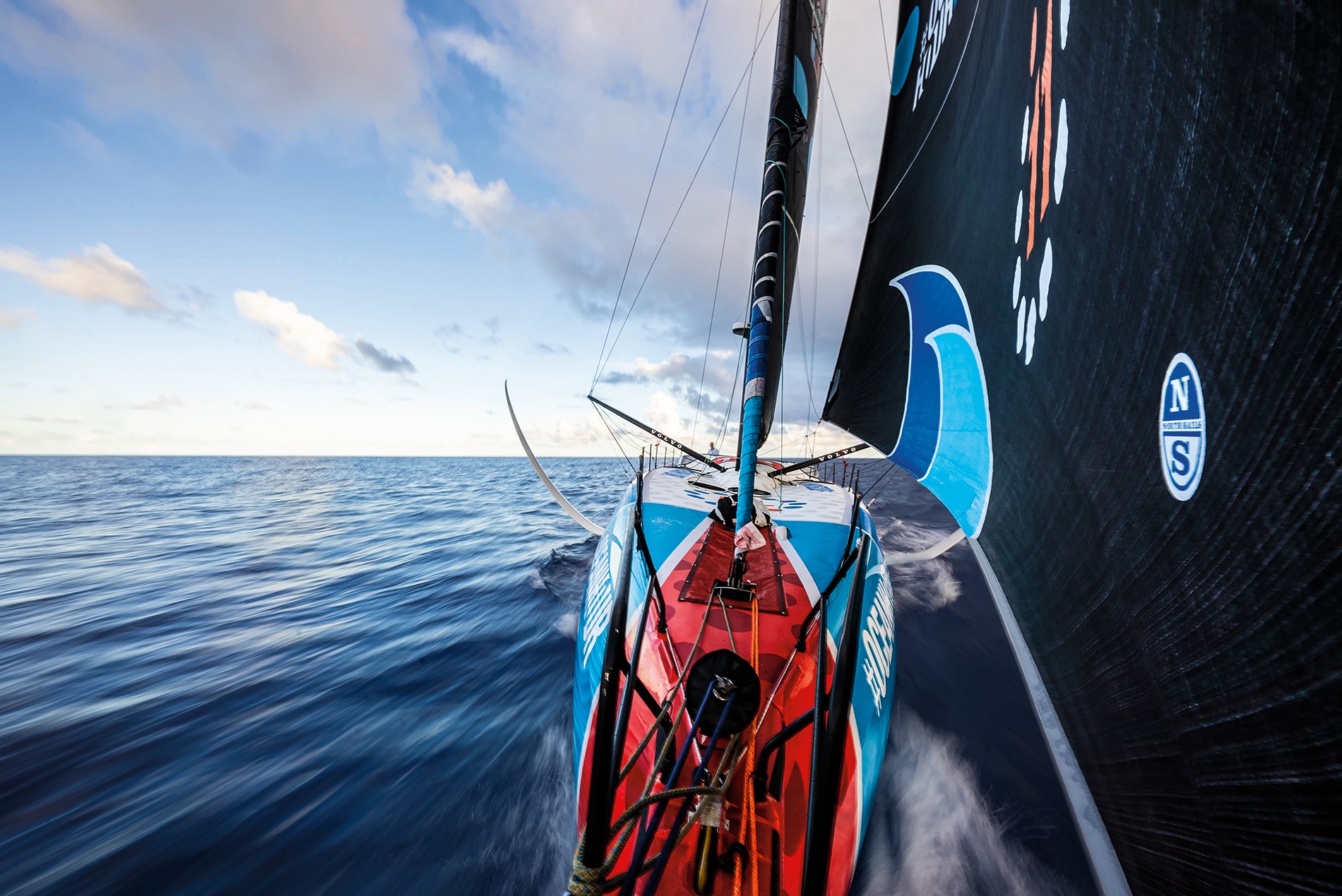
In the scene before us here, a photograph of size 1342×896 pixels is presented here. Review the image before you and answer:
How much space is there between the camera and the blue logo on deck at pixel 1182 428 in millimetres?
647

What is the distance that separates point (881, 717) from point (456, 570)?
22.4 ft

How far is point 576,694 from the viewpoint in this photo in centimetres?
286

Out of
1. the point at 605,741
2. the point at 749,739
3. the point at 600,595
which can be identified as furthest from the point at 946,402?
the point at 600,595

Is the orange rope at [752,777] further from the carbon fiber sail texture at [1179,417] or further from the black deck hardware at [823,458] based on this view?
the black deck hardware at [823,458]

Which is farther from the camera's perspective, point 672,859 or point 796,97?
point 796,97

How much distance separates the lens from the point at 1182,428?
2.26 feet

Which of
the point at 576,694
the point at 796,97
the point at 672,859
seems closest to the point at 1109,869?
the point at 672,859

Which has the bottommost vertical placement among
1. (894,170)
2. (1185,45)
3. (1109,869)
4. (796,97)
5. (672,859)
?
(672,859)

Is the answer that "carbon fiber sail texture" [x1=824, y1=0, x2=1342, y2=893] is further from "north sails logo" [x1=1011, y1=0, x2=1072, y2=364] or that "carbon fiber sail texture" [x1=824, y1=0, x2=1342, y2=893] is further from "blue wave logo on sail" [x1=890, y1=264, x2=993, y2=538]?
"blue wave logo on sail" [x1=890, y1=264, x2=993, y2=538]

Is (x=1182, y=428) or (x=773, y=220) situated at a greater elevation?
(x=773, y=220)

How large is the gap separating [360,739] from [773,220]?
5.23m

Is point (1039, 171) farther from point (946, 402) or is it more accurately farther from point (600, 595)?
point (600, 595)

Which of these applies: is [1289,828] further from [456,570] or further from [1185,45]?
[456,570]

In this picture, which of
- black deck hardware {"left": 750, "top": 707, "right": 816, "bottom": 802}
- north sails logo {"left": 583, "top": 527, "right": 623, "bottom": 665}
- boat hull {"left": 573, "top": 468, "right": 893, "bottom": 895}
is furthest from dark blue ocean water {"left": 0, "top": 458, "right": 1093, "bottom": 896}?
black deck hardware {"left": 750, "top": 707, "right": 816, "bottom": 802}
